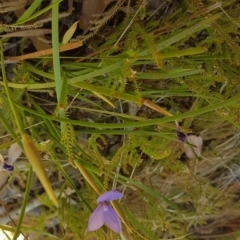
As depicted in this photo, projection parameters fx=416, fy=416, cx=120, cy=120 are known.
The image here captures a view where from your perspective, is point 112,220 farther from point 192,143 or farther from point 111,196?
point 192,143

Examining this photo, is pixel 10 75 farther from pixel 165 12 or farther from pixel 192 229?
pixel 192 229

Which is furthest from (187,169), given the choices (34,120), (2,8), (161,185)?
(2,8)

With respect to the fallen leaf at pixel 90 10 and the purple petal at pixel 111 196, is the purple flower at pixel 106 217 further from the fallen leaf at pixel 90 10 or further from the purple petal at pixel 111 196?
the fallen leaf at pixel 90 10

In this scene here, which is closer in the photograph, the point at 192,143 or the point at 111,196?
the point at 111,196

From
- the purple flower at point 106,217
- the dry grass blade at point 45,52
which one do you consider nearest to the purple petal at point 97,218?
the purple flower at point 106,217

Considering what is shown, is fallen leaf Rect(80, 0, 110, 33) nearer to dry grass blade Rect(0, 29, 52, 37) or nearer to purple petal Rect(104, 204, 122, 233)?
dry grass blade Rect(0, 29, 52, 37)

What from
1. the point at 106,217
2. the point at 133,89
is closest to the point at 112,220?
the point at 106,217

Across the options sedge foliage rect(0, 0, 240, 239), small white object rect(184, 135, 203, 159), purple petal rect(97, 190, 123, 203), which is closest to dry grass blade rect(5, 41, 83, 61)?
sedge foliage rect(0, 0, 240, 239)
